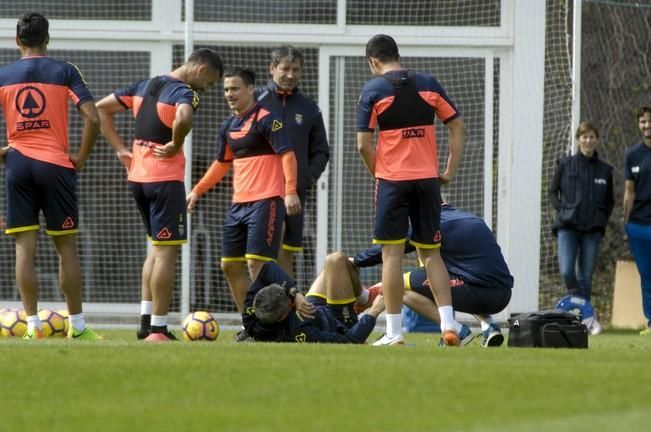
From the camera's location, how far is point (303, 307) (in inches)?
359

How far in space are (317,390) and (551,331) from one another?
136 inches

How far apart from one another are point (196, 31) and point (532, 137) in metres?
3.99

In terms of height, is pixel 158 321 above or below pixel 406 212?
below

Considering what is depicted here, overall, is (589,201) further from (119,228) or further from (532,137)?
(119,228)

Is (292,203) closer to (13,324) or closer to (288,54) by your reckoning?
(288,54)

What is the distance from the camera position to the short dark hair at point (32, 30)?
949 centimetres

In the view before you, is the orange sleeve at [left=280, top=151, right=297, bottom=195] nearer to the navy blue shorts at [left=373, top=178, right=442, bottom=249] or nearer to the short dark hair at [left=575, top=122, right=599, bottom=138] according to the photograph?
the navy blue shorts at [left=373, top=178, right=442, bottom=249]

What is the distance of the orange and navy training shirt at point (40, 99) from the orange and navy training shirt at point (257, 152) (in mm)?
1503

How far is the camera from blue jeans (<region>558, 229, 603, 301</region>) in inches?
562

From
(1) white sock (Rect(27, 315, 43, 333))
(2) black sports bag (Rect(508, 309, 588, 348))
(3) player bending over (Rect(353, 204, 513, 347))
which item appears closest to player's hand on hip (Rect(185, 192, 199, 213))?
(3) player bending over (Rect(353, 204, 513, 347))

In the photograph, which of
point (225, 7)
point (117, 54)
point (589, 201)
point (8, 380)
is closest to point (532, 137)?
point (589, 201)

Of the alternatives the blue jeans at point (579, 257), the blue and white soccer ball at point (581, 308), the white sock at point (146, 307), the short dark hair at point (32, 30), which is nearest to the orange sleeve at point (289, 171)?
the white sock at point (146, 307)

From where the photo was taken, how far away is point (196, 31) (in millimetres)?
15594

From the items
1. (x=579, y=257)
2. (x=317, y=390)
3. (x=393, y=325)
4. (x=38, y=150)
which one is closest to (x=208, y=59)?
(x=38, y=150)
